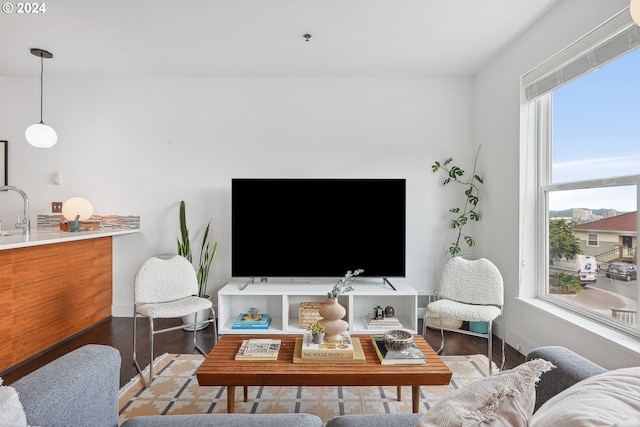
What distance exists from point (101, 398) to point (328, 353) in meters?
0.98

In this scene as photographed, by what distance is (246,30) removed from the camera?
277cm

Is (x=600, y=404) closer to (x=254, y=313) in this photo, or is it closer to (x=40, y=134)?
(x=254, y=313)

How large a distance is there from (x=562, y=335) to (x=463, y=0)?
90.5 inches

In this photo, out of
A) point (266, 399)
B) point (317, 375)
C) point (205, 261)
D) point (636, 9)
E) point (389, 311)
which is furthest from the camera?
point (205, 261)

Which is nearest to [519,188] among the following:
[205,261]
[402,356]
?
[402,356]

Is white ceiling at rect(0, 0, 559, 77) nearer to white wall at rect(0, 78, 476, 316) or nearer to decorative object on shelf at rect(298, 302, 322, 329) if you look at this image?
white wall at rect(0, 78, 476, 316)

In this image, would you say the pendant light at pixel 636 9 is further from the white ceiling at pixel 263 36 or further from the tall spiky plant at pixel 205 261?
the tall spiky plant at pixel 205 261

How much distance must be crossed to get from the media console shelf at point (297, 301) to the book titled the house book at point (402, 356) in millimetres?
1169

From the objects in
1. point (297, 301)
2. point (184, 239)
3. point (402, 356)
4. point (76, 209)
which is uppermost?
point (76, 209)

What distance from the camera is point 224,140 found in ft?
12.1

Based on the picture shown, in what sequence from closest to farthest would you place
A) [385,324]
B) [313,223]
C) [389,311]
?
[385,324] < [389,311] < [313,223]

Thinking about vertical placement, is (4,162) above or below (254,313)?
above

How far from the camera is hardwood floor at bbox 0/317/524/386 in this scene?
2.62 meters

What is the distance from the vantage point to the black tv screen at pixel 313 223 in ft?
10.8
